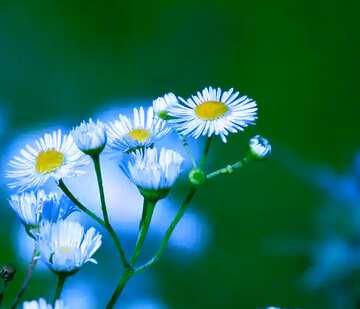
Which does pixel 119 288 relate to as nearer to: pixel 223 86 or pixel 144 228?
pixel 144 228

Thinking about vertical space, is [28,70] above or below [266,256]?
above

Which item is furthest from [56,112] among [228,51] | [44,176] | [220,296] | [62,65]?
[44,176]

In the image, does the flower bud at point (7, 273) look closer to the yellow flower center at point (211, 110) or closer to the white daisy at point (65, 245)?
the white daisy at point (65, 245)

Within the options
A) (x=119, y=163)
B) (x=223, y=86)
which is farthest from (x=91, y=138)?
(x=223, y=86)

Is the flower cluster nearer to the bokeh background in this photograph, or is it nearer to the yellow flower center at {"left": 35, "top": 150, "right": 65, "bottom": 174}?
the yellow flower center at {"left": 35, "top": 150, "right": 65, "bottom": 174}

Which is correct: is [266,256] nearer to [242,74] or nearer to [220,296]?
[220,296]

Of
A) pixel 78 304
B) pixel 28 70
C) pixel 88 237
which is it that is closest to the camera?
pixel 88 237

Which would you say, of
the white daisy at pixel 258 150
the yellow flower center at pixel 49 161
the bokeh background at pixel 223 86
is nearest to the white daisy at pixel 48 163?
the yellow flower center at pixel 49 161
